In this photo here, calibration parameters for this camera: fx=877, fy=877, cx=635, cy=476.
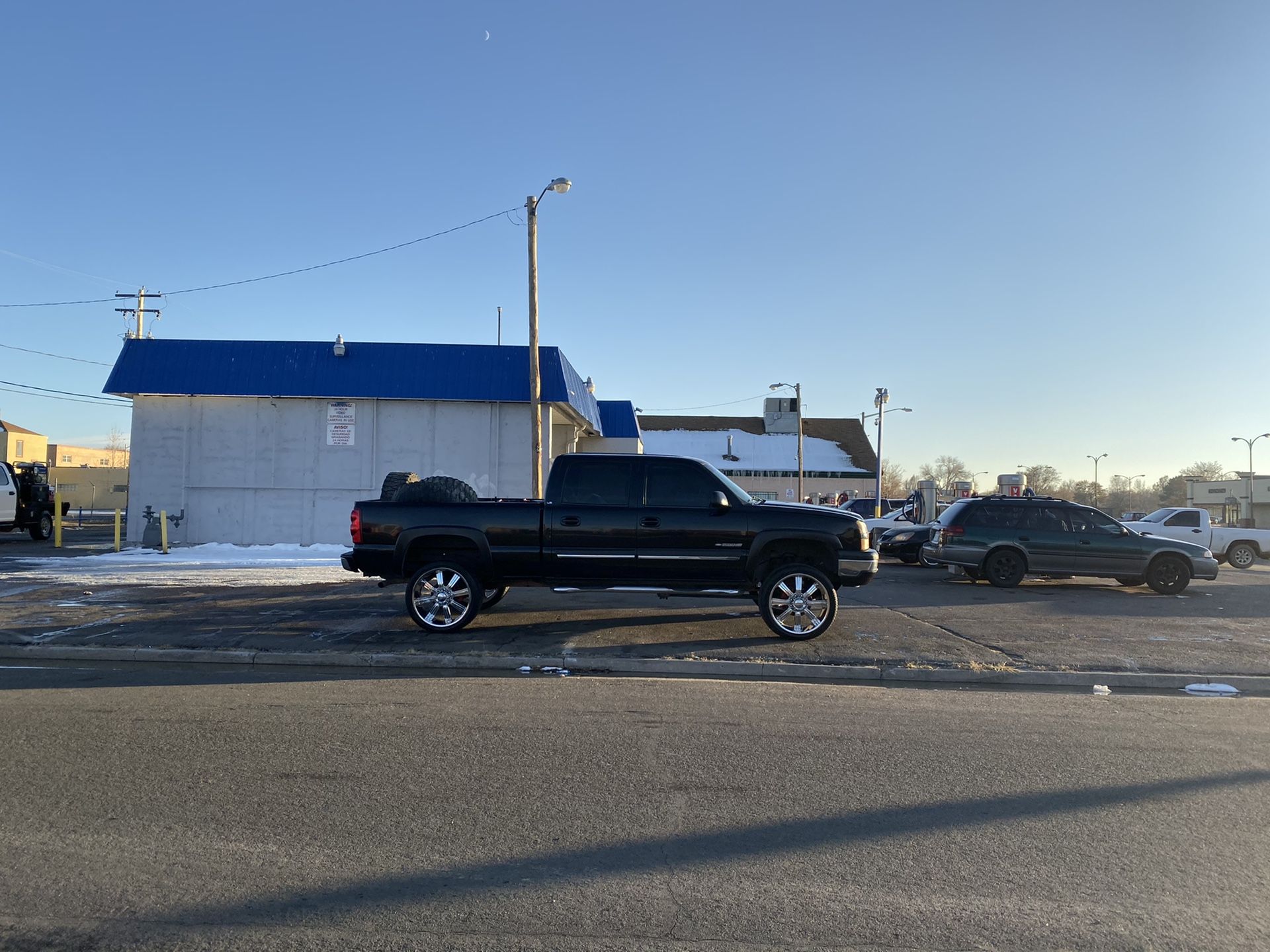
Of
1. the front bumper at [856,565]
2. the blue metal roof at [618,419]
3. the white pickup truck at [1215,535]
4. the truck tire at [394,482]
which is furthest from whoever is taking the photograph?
the blue metal roof at [618,419]

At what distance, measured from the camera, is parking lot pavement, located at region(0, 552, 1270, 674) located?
30.3 feet

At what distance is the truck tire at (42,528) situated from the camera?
26.3 m

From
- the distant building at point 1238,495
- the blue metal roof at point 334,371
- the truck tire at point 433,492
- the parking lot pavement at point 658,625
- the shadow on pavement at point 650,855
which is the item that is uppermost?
the blue metal roof at point 334,371

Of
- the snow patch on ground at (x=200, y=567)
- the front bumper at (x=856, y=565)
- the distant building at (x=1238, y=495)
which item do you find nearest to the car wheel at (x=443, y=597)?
the front bumper at (x=856, y=565)

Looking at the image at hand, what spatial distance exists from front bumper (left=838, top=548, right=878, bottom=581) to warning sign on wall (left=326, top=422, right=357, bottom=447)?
1610 cm

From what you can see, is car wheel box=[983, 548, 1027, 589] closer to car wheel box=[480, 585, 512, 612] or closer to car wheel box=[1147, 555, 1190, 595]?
car wheel box=[1147, 555, 1190, 595]

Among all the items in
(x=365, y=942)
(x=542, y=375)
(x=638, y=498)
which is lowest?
(x=365, y=942)

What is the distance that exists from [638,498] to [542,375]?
41.4 feet

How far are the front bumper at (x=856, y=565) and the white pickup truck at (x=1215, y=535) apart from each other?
17000 mm

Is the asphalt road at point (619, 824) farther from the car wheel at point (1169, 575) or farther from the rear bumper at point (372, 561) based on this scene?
the car wheel at point (1169, 575)

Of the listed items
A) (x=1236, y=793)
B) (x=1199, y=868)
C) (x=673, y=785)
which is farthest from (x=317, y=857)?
(x=1236, y=793)

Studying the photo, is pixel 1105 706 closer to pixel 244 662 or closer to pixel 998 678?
pixel 998 678

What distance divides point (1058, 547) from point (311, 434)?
17.6 metres

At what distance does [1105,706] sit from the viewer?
7520mm
